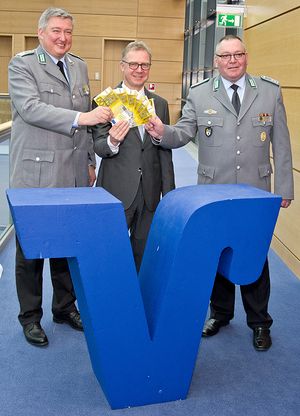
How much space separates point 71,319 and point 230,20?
363 centimetres

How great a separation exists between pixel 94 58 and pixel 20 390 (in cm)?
1241

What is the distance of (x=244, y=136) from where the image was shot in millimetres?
2766

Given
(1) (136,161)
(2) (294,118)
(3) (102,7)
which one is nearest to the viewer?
(1) (136,161)

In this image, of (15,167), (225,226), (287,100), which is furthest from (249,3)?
(225,226)

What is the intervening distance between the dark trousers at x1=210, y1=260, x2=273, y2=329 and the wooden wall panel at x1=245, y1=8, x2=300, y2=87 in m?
1.76

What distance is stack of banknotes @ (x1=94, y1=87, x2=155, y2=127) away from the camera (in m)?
2.45

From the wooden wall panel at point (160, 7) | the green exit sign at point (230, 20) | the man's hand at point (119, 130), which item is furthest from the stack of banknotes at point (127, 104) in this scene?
the wooden wall panel at point (160, 7)

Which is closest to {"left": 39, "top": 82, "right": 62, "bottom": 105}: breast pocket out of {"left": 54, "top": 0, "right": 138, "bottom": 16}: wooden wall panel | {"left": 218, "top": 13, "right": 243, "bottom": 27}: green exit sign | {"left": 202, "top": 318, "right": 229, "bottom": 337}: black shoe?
{"left": 202, "top": 318, "right": 229, "bottom": 337}: black shoe

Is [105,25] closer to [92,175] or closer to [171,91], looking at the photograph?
[171,91]

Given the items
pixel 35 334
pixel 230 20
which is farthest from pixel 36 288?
pixel 230 20

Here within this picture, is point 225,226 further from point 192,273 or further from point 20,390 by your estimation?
point 20,390

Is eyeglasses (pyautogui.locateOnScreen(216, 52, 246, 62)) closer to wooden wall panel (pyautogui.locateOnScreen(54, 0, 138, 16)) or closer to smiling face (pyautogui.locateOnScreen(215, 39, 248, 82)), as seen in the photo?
smiling face (pyautogui.locateOnScreen(215, 39, 248, 82))

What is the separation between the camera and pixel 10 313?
3.19 m

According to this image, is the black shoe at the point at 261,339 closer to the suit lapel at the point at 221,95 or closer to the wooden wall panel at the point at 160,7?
the suit lapel at the point at 221,95
